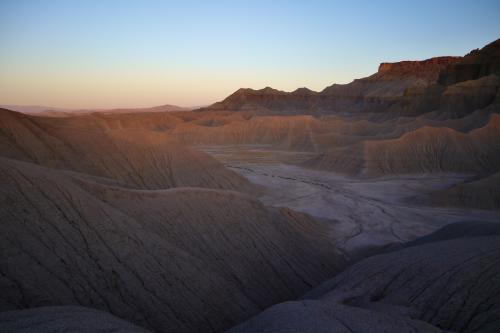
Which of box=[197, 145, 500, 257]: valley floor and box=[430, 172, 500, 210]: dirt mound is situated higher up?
box=[430, 172, 500, 210]: dirt mound

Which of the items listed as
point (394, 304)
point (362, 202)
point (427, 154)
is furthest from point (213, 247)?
point (427, 154)

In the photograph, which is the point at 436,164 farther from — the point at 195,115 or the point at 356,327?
the point at 195,115

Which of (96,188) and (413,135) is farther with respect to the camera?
(413,135)

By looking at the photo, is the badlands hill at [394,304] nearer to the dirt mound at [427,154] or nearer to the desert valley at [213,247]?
the desert valley at [213,247]

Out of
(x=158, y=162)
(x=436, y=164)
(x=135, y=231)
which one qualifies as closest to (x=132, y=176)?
(x=158, y=162)

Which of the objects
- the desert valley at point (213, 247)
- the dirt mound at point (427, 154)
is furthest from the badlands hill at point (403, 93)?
the desert valley at point (213, 247)

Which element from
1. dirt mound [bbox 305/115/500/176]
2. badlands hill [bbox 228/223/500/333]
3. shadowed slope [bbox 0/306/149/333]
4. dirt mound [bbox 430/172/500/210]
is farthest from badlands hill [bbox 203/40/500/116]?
shadowed slope [bbox 0/306/149/333]

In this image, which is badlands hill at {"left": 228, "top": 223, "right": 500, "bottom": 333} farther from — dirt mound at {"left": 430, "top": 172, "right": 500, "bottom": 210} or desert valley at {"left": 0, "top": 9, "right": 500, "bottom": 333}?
dirt mound at {"left": 430, "top": 172, "right": 500, "bottom": 210}
